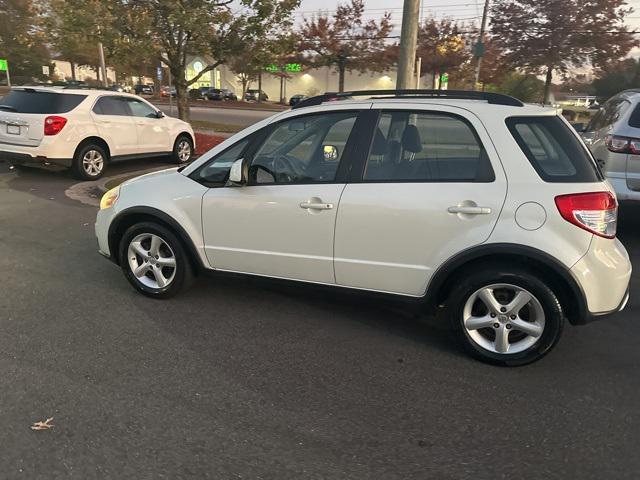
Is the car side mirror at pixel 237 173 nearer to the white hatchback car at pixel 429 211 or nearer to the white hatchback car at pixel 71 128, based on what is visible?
the white hatchback car at pixel 429 211

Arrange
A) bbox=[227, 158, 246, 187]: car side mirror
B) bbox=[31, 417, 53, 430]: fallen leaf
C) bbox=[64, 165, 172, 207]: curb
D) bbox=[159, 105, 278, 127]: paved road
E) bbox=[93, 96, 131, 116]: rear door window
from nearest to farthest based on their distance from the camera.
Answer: bbox=[31, 417, 53, 430]: fallen leaf < bbox=[227, 158, 246, 187]: car side mirror < bbox=[64, 165, 172, 207]: curb < bbox=[93, 96, 131, 116]: rear door window < bbox=[159, 105, 278, 127]: paved road

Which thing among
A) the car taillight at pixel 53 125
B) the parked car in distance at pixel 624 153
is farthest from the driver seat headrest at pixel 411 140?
the car taillight at pixel 53 125

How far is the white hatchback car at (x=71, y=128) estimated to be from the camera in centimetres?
909

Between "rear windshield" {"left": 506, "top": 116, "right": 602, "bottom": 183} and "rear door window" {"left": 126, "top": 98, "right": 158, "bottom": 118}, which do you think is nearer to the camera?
"rear windshield" {"left": 506, "top": 116, "right": 602, "bottom": 183}

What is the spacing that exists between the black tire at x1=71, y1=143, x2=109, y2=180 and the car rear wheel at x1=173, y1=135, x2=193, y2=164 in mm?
1992

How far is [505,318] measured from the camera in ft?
11.1

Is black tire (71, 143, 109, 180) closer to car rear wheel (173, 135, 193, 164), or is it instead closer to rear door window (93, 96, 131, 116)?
rear door window (93, 96, 131, 116)

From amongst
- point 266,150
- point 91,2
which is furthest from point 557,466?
point 91,2

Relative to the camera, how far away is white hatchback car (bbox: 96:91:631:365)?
3234 mm

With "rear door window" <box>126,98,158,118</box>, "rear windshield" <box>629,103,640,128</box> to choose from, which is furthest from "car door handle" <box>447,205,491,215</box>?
"rear door window" <box>126,98,158,118</box>

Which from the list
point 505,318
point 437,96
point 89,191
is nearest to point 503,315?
point 505,318

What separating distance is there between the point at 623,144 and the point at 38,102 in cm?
921

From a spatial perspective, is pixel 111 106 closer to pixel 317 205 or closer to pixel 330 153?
pixel 330 153

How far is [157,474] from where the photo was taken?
2416 mm
